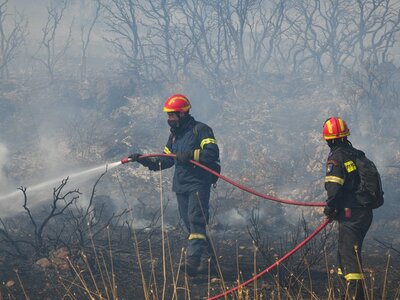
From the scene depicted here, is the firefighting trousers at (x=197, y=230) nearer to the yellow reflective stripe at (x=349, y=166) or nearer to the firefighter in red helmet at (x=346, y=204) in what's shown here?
the firefighter in red helmet at (x=346, y=204)

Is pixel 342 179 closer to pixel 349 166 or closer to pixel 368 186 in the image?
pixel 349 166

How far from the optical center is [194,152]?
466cm

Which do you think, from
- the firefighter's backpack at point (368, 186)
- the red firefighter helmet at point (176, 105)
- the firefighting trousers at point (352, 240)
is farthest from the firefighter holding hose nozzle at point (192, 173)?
the firefighter's backpack at point (368, 186)

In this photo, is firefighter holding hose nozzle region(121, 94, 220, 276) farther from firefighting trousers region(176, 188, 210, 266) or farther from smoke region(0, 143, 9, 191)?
smoke region(0, 143, 9, 191)

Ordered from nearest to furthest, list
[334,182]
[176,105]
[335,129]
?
[334,182] → [335,129] → [176,105]

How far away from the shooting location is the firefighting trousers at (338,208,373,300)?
3.48 meters

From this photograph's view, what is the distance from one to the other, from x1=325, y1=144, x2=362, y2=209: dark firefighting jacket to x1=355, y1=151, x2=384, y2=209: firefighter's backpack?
1.5 inches

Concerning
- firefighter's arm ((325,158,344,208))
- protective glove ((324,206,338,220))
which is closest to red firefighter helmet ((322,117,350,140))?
firefighter's arm ((325,158,344,208))

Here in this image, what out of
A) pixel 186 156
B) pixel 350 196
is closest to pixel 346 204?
pixel 350 196

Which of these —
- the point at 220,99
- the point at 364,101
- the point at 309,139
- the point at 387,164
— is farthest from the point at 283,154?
the point at 220,99

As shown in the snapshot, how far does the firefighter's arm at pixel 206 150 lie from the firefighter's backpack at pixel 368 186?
170 centimetres

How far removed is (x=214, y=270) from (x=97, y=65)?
2368 centimetres

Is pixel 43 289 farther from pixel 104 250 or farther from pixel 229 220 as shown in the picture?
pixel 229 220

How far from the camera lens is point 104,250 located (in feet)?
17.1
